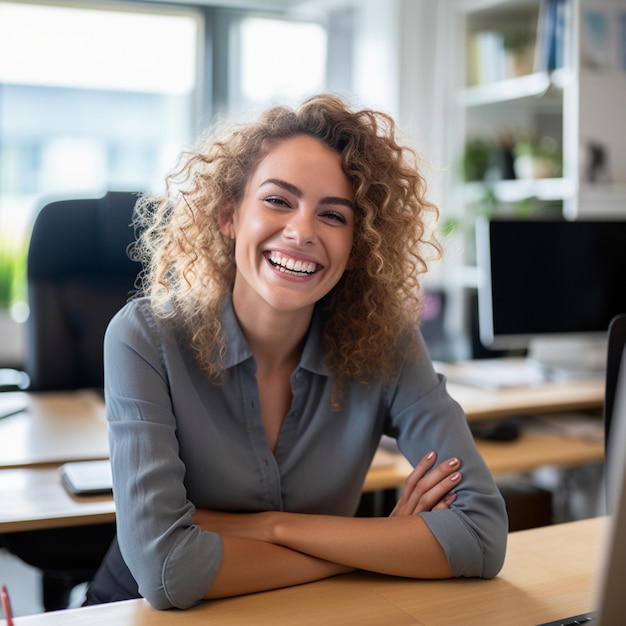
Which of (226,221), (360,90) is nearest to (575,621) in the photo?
(226,221)

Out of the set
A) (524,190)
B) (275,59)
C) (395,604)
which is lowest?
(395,604)

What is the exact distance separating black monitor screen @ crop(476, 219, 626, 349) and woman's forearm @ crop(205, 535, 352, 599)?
1.41m

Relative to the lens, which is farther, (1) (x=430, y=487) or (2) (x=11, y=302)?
(2) (x=11, y=302)

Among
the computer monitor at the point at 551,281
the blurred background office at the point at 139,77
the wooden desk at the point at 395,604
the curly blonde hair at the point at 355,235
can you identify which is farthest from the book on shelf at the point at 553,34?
the wooden desk at the point at 395,604

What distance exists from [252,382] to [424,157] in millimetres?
509

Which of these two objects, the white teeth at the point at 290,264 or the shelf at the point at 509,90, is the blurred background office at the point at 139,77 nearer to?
the shelf at the point at 509,90

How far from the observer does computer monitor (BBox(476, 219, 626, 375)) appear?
256cm

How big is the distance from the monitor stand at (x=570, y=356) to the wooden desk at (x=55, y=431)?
1374 millimetres

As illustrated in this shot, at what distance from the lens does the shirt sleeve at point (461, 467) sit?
1.30 meters

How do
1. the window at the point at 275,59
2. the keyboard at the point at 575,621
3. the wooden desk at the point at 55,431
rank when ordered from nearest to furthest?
the keyboard at the point at 575,621, the wooden desk at the point at 55,431, the window at the point at 275,59

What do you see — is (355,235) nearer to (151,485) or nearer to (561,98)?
(151,485)

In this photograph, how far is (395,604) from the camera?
121 cm

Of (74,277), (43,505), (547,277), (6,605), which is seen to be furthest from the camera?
(547,277)

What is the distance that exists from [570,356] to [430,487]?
1.56 meters
